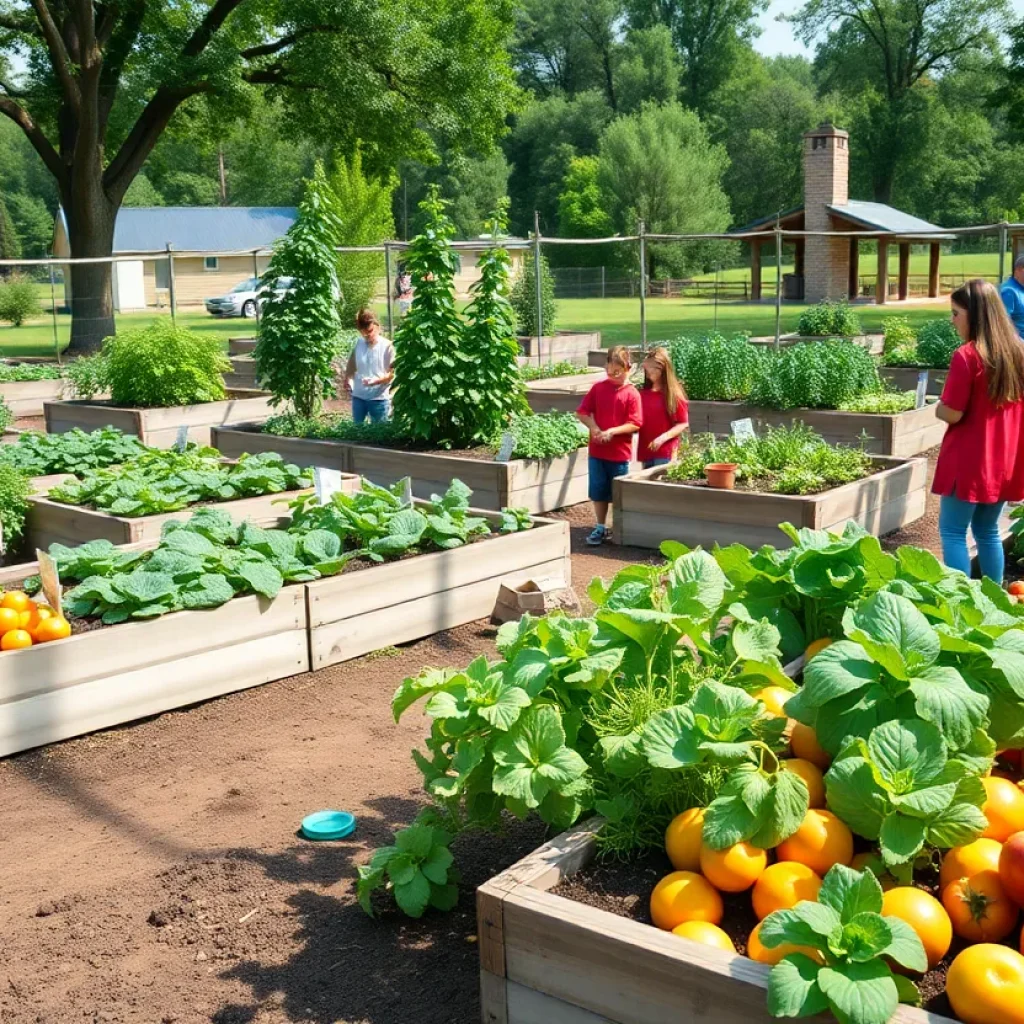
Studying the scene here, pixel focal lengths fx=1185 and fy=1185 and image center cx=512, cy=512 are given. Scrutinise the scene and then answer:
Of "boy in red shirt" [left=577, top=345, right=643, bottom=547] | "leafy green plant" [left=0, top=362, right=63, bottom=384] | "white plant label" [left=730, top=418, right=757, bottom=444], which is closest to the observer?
"boy in red shirt" [left=577, top=345, right=643, bottom=547]

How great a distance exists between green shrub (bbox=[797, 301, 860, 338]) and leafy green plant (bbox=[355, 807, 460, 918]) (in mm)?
17565

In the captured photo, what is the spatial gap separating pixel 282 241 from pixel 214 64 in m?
14.0

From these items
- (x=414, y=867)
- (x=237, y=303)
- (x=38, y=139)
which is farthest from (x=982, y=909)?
(x=237, y=303)

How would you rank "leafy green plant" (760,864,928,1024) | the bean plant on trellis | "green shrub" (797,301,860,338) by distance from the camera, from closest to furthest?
"leafy green plant" (760,864,928,1024) < the bean plant on trellis < "green shrub" (797,301,860,338)

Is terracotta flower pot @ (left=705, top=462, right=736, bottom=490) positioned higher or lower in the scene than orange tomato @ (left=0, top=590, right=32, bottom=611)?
higher

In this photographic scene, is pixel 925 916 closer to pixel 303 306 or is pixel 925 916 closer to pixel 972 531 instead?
pixel 972 531

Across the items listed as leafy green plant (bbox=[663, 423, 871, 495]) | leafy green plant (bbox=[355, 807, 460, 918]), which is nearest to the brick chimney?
leafy green plant (bbox=[663, 423, 871, 495])

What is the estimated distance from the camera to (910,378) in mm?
13914

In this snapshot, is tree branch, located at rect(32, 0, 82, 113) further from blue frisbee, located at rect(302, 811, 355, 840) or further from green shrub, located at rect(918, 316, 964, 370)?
blue frisbee, located at rect(302, 811, 355, 840)

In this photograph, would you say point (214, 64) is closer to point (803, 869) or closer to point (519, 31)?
point (803, 869)

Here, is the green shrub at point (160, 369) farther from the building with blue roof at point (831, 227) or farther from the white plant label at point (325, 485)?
the building with blue roof at point (831, 227)

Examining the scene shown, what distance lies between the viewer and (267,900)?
3.77 m

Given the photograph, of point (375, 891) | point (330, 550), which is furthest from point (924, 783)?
point (330, 550)

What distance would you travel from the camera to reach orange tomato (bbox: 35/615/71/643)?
16.8 ft
